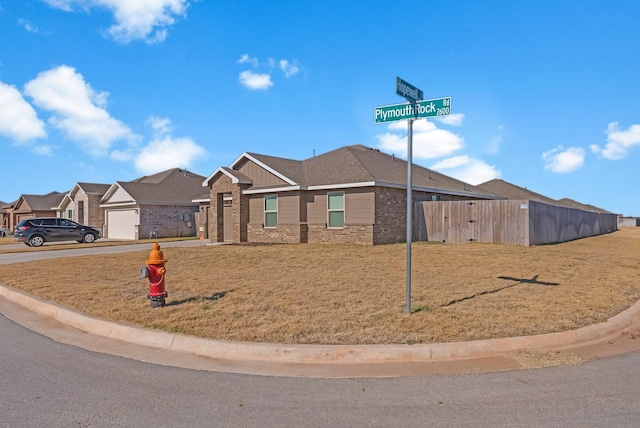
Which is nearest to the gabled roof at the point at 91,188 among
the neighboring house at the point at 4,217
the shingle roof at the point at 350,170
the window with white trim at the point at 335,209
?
the shingle roof at the point at 350,170

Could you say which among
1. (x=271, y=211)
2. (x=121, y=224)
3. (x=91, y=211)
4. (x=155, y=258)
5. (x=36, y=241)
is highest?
(x=91, y=211)

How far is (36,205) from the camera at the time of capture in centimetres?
4753

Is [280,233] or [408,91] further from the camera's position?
[280,233]

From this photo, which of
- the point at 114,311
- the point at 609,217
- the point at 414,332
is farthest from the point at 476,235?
the point at 609,217

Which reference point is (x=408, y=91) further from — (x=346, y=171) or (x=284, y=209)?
(x=284, y=209)

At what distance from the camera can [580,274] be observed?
11430 mm

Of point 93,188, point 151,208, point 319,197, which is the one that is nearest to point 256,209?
point 319,197

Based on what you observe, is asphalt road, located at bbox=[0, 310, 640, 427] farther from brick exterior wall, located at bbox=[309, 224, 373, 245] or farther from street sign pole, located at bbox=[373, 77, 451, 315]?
brick exterior wall, located at bbox=[309, 224, 373, 245]

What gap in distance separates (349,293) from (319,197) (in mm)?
12002

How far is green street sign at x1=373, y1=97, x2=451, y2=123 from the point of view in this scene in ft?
22.0

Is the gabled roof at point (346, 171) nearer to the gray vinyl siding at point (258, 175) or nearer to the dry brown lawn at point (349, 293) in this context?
the gray vinyl siding at point (258, 175)

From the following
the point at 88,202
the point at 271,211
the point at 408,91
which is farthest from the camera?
the point at 88,202

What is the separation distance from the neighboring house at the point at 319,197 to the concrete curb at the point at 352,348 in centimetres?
1270

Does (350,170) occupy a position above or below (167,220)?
above
